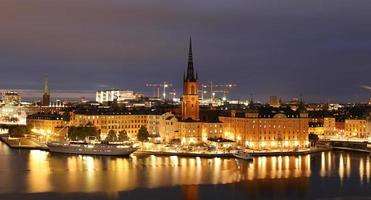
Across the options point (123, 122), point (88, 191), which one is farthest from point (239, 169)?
point (123, 122)

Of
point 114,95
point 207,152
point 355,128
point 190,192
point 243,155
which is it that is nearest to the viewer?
point 190,192

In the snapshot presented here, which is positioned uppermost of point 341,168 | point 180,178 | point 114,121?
point 114,121

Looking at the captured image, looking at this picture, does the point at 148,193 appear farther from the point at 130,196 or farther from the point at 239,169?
the point at 239,169

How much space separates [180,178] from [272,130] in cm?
883

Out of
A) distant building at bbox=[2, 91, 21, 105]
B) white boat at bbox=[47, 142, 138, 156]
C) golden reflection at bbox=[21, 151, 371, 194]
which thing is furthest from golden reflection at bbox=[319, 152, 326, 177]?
distant building at bbox=[2, 91, 21, 105]

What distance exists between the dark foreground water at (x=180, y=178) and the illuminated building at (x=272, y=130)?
2.59m

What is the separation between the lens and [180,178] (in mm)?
16312

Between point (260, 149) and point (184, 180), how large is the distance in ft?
26.2

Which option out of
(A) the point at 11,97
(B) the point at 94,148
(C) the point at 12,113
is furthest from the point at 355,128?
(A) the point at 11,97

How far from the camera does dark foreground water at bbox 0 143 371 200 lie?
1423 centimetres

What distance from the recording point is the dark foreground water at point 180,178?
1423 cm

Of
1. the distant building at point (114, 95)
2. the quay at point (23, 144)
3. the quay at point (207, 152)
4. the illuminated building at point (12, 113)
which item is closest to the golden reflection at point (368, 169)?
the quay at point (207, 152)

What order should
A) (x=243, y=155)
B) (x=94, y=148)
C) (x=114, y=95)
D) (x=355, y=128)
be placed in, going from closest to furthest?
1. (x=243, y=155)
2. (x=94, y=148)
3. (x=355, y=128)
4. (x=114, y=95)

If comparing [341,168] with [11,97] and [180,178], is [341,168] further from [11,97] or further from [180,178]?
[11,97]
